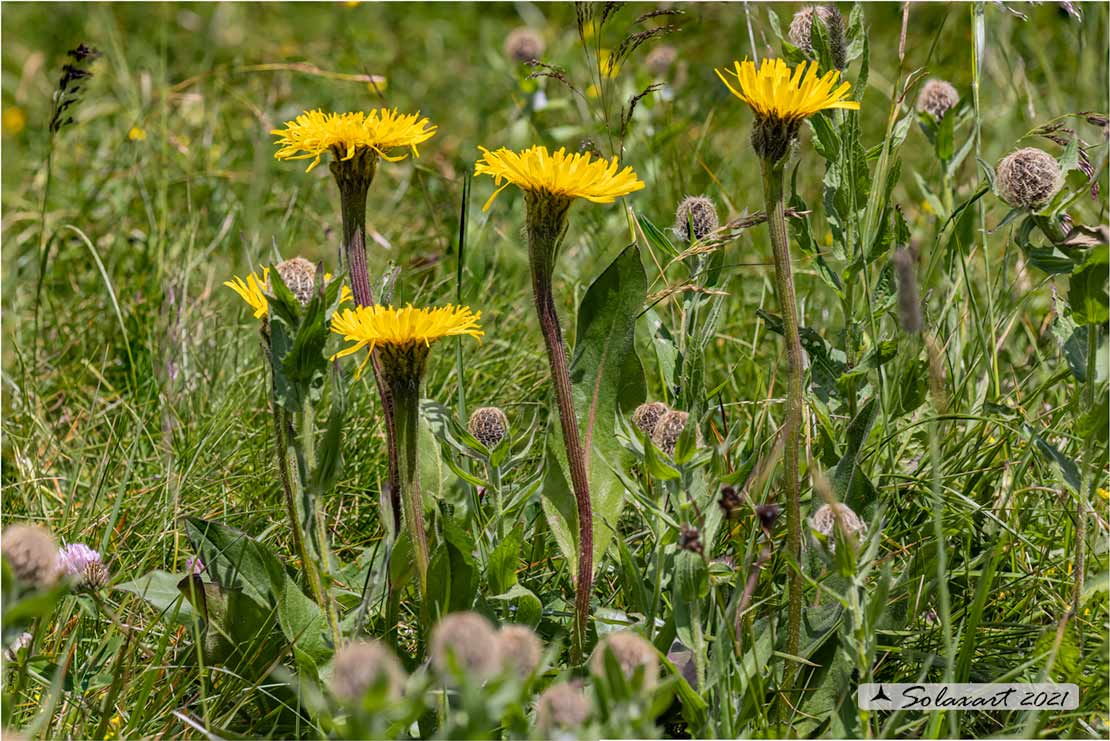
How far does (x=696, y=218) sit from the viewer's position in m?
1.92

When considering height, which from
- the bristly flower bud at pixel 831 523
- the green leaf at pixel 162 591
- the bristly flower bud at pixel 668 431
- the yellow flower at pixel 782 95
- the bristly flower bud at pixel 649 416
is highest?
the yellow flower at pixel 782 95

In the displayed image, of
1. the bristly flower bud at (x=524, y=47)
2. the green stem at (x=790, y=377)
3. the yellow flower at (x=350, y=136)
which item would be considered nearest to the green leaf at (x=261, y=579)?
the yellow flower at (x=350, y=136)

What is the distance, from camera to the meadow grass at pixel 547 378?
1.66 m

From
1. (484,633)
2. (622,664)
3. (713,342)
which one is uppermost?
(484,633)

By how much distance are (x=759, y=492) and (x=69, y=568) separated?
1.09 meters

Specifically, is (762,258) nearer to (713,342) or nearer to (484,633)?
(713,342)

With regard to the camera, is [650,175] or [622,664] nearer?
[622,664]

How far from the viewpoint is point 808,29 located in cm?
191

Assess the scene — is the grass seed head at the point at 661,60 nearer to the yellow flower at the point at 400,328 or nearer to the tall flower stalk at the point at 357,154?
the tall flower stalk at the point at 357,154

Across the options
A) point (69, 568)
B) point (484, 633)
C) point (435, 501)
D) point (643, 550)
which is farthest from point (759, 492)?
point (69, 568)

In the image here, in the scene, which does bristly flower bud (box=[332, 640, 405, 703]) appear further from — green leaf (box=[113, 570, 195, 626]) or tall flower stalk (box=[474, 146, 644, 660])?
green leaf (box=[113, 570, 195, 626])

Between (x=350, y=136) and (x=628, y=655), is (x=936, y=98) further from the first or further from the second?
(x=628, y=655)

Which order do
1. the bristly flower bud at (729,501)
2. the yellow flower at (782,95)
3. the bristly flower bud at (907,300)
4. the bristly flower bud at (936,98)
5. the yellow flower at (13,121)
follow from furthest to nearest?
the yellow flower at (13,121)
the bristly flower bud at (936,98)
the yellow flower at (782,95)
the bristly flower bud at (729,501)
the bristly flower bud at (907,300)

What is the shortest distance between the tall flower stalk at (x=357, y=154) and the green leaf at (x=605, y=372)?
32 centimetres
